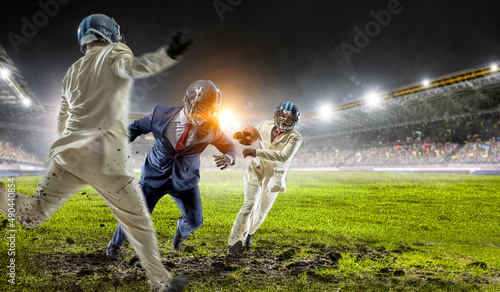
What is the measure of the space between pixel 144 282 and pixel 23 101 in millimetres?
39425

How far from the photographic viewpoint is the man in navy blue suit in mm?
3689

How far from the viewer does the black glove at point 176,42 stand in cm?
267

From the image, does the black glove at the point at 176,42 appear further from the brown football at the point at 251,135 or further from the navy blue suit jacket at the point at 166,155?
the brown football at the point at 251,135

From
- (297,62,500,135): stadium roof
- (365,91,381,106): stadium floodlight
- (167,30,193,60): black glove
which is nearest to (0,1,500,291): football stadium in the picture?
(167,30,193,60): black glove

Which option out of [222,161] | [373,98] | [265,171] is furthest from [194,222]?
[373,98]

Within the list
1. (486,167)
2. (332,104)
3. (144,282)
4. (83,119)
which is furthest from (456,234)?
(332,104)

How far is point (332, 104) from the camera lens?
4125cm

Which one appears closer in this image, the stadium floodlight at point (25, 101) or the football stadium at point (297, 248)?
the football stadium at point (297, 248)

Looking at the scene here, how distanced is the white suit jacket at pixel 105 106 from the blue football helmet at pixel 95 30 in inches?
13.0

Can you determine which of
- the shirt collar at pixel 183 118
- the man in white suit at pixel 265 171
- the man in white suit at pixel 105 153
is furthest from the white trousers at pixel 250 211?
the man in white suit at pixel 105 153

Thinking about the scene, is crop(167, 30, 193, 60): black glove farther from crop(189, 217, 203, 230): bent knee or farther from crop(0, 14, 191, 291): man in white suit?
crop(189, 217, 203, 230): bent knee

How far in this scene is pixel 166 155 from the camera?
3781 mm

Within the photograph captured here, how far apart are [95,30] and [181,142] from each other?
1421mm

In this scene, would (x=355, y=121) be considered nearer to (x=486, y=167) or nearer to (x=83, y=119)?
(x=486, y=167)
